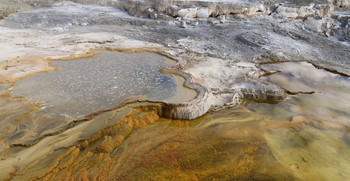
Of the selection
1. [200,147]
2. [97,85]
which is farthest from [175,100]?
[97,85]

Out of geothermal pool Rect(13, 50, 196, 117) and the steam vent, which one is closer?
the steam vent

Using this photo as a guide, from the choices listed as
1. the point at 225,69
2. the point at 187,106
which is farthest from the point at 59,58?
the point at 225,69

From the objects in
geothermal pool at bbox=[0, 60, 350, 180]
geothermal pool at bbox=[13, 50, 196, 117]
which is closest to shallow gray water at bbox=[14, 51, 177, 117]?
geothermal pool at bbox=[13, 50, 196, 117]

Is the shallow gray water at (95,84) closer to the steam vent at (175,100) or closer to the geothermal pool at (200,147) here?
the steam vent at (175,100)

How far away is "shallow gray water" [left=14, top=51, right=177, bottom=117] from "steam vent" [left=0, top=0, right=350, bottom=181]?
2 cm

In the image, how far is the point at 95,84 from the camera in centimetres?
417

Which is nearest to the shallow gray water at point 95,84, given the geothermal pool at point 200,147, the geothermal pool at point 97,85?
the geothermal pool at point 97,85

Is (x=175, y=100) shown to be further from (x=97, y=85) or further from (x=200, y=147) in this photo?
(x=97, y=85)

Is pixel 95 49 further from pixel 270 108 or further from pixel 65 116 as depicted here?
pixel 270 108

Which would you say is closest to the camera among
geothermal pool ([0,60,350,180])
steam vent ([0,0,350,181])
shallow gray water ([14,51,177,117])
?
geothermal pool ([0,60,350,180])

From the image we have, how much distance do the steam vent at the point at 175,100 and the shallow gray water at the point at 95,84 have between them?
0.02 metres

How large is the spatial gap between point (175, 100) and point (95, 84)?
1.63 m

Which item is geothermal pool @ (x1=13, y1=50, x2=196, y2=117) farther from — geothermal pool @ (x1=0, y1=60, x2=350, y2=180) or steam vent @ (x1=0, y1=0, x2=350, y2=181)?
geothermal pool @ (x1=0, y1=60, x2=350, y2=180)

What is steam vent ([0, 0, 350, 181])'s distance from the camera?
8.87ft
